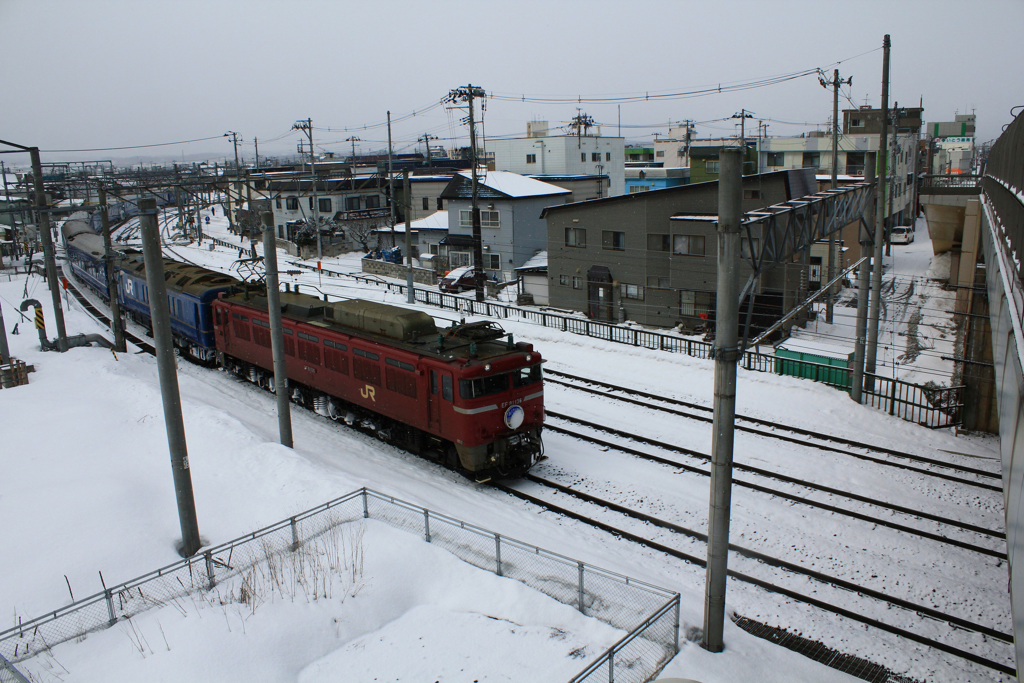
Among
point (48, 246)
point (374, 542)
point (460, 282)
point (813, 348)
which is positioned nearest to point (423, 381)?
point (374, 542)

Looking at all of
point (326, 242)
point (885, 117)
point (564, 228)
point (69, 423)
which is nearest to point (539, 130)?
point (326, 242)

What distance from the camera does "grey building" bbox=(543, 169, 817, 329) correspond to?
28172 mm

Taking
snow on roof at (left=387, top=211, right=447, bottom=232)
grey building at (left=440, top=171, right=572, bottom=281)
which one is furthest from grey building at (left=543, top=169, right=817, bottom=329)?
snow on roof at (left=387, top=211, right=447, bottom=232)

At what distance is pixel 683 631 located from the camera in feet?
29.8

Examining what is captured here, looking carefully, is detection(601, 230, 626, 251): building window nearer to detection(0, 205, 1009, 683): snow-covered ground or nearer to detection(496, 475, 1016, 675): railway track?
detection(0, 205, 1009, 683): snow-covered ground

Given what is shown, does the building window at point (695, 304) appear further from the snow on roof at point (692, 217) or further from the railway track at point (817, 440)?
the railway track at point (817, 440)

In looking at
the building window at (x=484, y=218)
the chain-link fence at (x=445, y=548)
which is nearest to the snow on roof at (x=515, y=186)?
the building window at (x=484, y=218)

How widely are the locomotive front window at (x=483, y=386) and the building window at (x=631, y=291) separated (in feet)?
61.6

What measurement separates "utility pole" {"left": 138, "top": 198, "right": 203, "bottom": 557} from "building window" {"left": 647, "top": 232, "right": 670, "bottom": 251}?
77.3 ft

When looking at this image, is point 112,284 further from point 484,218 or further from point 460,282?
point 484,218

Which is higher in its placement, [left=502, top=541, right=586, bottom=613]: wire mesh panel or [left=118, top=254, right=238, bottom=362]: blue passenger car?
[left=118, top=254, right=238, bottom=362]: blue passenger car

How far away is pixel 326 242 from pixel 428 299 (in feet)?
73.5

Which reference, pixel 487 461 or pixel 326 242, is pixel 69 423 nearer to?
pixel 487 461

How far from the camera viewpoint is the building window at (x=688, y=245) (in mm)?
28719
